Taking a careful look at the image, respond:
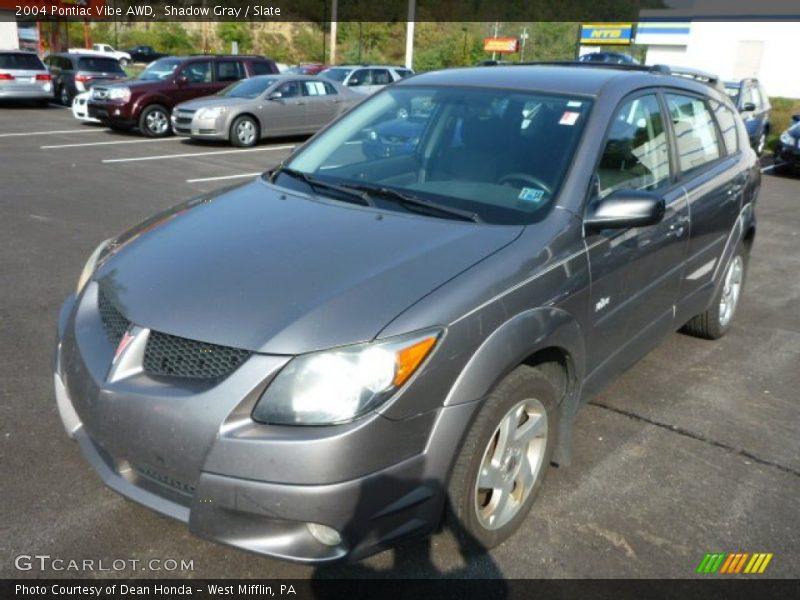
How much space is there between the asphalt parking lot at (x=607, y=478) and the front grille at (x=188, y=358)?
75cm

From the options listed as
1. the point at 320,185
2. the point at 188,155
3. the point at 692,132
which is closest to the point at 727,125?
the point at 692,132

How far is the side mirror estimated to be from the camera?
3.02 m

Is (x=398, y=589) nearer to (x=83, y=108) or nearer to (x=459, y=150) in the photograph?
(x=459, y=150)

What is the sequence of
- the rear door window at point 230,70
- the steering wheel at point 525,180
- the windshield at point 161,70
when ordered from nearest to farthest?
the steering wheel at point 525,180, the windshield at point 161,70, the rear door window at point 230,70

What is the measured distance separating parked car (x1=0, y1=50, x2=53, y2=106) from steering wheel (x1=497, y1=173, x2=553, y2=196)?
806 inches

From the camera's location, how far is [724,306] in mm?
5164

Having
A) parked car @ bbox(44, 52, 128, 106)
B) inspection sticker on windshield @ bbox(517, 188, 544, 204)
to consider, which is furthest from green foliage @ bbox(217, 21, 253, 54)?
inspection sticker on windshield @ bbox(517, 188, 544, 204)

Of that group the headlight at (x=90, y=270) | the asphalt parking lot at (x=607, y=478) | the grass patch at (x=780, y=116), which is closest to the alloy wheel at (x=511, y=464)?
the asphalt parking lot at (x=607, y=478)

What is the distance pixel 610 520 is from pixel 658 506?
272 millimetres

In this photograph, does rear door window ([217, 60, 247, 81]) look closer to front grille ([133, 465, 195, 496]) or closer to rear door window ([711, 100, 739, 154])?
rear door window ([711, 100, 739, 154])

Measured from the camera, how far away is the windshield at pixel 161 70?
652 inches

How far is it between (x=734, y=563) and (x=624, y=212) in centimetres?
145

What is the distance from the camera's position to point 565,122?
3.36 metres

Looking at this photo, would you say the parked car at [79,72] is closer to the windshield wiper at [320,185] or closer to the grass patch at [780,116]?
the grass patch at [780,116]
